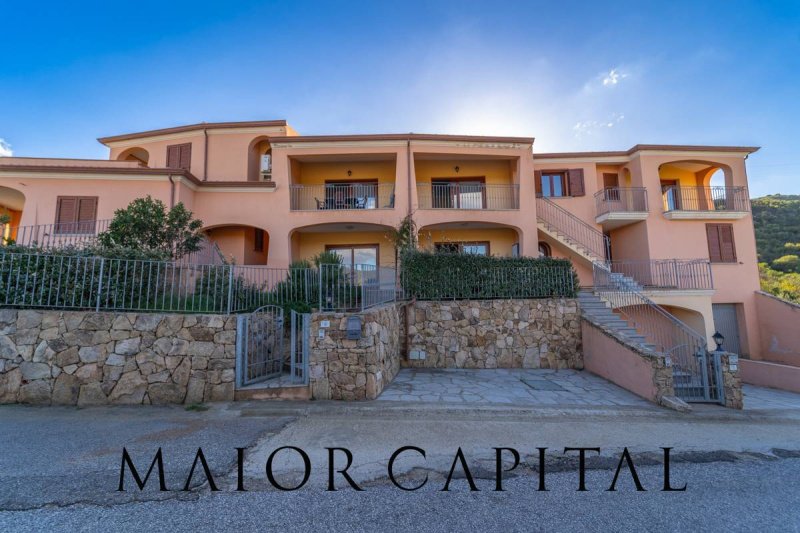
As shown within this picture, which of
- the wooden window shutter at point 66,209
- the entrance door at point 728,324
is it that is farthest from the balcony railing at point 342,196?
the entrance door at point 728,324

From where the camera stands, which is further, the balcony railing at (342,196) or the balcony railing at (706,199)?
the balcony railing at (706,199)

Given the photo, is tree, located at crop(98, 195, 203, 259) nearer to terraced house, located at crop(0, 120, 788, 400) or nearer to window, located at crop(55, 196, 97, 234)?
terraced house, located at crop(0, 120, 788, 400)

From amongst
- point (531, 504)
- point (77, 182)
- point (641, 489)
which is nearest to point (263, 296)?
point (531, 504)

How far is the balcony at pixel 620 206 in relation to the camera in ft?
47.9

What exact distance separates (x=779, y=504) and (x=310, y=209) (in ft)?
46.9

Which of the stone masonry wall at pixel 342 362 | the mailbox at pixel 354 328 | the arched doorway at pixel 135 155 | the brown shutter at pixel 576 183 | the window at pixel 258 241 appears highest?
the arched doorway at pixel 135 155

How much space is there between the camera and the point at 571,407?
6207mm

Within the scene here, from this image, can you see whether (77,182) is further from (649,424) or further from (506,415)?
(649,424)

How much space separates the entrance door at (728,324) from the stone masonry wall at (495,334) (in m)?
9.10

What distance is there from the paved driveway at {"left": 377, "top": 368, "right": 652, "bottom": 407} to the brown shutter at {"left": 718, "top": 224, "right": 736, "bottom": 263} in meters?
11.0

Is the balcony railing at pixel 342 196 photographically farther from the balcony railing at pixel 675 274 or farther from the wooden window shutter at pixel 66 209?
the balcony railing at pixel 675 274

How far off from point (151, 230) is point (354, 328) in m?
7.59

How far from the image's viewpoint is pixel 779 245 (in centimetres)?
2625

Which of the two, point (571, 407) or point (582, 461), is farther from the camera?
point (571, 407)
